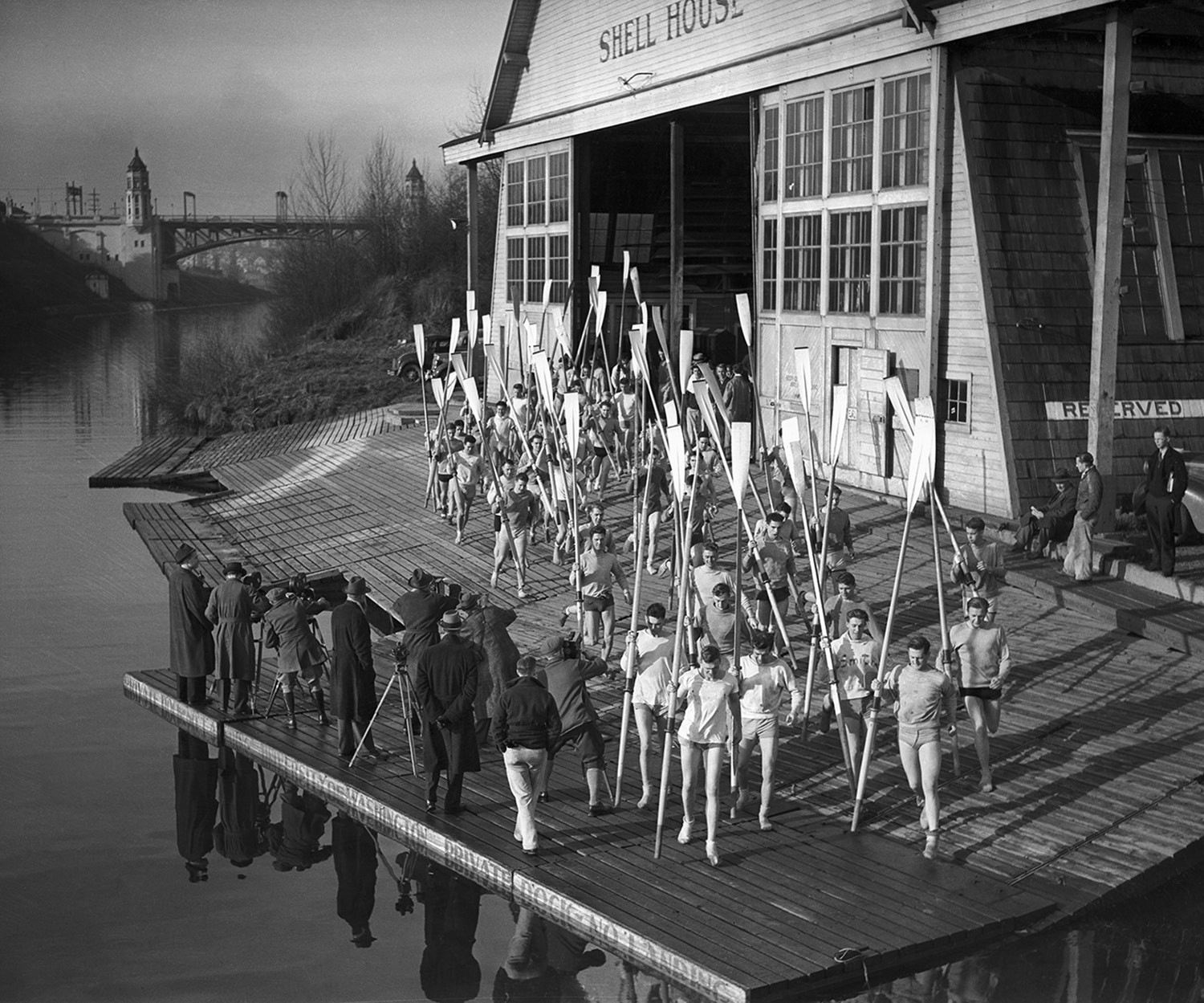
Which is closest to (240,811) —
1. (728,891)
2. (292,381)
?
(728,891)

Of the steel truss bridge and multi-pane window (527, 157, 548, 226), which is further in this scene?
the steel truss bridge

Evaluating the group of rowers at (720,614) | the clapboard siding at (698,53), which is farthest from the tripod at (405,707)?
the clapboard siding at (698,53)

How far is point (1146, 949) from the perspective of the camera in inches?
403

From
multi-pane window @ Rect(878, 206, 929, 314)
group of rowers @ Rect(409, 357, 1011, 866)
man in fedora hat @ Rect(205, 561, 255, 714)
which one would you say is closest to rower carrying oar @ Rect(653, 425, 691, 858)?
group of rowers @ Rect(409, 357, 1011, 866)

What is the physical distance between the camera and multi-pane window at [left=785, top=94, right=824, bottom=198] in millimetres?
23641

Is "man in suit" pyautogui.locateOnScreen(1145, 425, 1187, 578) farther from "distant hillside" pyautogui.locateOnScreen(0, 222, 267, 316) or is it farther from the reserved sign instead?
"distant hillside" pyautogui.locateOnScreen(0, 222, 267, 316)

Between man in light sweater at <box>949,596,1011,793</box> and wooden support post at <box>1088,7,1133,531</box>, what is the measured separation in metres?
6.50

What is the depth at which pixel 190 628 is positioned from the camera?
1595 cm

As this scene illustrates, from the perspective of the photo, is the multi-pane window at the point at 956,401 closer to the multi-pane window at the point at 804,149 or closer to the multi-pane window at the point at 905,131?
the multi-pane window at the point at 905,131

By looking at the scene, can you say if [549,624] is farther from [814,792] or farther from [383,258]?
[383,258]

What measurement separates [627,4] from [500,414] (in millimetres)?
10059

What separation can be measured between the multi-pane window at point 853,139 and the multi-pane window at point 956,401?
3415 millimetres

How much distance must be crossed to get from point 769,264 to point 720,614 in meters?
12.8

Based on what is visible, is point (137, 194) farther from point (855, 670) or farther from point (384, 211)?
point (855, 670)
